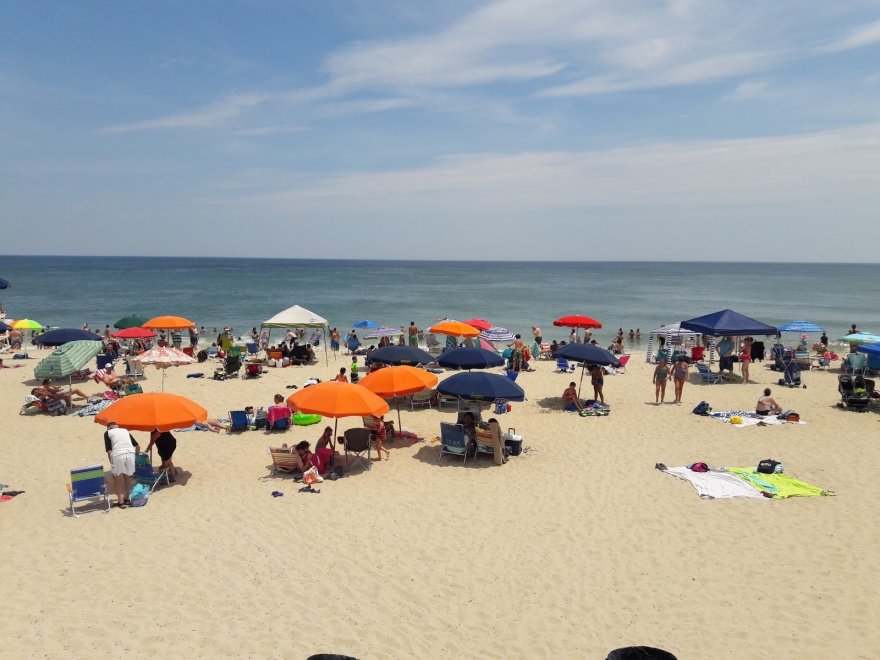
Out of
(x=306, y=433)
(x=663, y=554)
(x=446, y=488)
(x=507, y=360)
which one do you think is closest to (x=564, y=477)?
(x=446, y=488)

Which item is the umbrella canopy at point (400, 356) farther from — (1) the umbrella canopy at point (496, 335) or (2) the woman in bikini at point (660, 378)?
(1) the umbrella canopy at point (496, 335)

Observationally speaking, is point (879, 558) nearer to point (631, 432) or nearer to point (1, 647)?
point (631, 432)

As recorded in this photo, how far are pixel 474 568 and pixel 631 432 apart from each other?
6.51 m

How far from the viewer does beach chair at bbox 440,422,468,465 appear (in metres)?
9.99

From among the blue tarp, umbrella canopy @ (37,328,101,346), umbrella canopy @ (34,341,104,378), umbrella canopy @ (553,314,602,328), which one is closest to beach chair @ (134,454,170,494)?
umbrella canopy @ (34,341,104,378)

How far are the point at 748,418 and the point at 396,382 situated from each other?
7.79 metres

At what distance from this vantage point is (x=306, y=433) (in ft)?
38.4

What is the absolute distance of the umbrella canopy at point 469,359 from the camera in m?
12.7

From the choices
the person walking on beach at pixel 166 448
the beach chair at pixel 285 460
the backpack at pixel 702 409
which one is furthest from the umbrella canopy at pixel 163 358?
the backpack at pixel 702 409

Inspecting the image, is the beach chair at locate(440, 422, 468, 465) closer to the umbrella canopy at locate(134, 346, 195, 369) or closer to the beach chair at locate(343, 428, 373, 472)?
the beach chair at locate(343, 428, 373, 472)

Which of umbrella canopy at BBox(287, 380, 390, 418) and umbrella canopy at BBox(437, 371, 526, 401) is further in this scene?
umbrella canopy at BBox(437, 371, 526, 401)

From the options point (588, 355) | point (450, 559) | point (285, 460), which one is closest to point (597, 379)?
point (588, 355)

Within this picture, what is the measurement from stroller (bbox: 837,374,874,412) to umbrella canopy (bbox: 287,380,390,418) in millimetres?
11154

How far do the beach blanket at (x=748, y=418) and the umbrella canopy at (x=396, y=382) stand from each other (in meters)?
6.66
